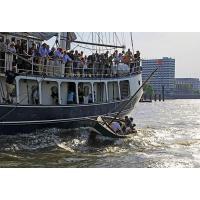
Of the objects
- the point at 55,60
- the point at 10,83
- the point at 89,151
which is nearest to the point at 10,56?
the point at 10,83

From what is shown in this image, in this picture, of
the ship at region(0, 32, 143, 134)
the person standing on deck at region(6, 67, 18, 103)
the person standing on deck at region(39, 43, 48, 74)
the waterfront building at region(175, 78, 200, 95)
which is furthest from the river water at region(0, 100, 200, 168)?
the waterfront building at region(175, 78, 200, 95)

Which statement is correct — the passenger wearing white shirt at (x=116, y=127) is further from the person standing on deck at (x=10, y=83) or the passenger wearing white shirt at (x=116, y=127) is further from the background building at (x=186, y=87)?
the background building at (x=186, y=87)

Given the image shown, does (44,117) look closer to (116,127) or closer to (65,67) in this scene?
(65,67)

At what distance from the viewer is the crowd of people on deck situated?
17.1 m

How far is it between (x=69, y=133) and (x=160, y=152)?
4512mm

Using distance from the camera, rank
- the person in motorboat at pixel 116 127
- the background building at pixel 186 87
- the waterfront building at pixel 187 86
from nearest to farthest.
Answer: the person in motorboat at pixel 116 127
the background building at pixel 186 87
the waterfront building at pixel 187 86

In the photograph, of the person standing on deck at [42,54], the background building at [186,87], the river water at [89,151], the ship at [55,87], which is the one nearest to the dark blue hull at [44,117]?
the ship at [55,87]

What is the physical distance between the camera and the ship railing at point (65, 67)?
17486 mm

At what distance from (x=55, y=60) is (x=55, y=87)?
1430mm
